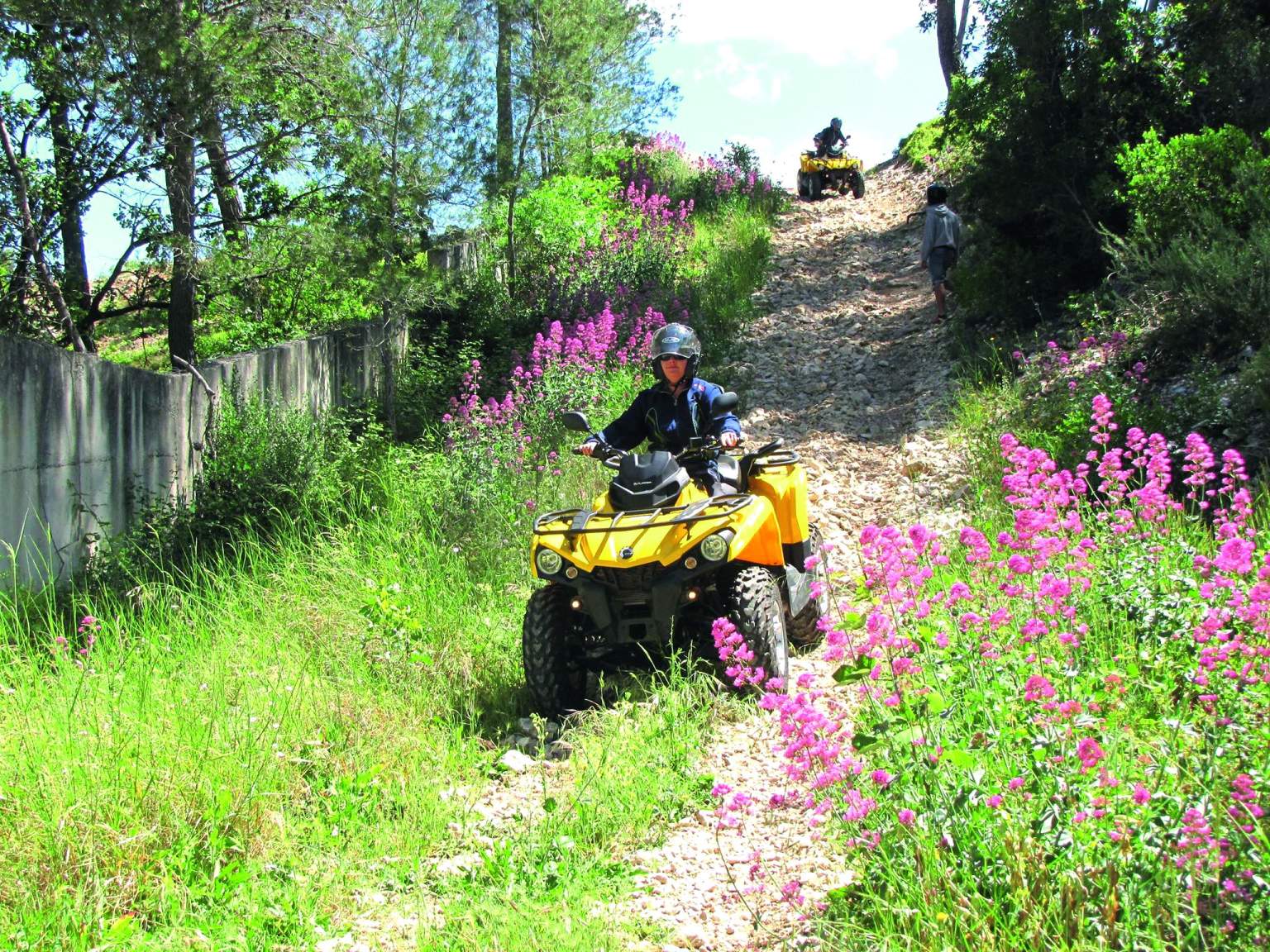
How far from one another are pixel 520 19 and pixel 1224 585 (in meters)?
11.9

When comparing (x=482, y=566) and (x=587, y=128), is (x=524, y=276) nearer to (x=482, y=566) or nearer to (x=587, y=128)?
(x=587, y=128)

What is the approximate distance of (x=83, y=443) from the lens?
26.0ft

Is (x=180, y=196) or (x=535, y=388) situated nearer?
(x=535, y=388)

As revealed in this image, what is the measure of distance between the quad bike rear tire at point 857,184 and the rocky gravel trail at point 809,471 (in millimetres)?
198

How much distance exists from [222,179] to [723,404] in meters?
8.95

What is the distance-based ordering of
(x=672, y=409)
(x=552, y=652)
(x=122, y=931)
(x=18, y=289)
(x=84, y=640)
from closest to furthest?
(x=122, y=931), (x=552, y=652), (x=84, y=640), (x=672, y=409), (x=18, y=289)

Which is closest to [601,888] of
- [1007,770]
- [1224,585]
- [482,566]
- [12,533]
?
[1007,770]

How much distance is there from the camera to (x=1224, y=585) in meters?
3.72

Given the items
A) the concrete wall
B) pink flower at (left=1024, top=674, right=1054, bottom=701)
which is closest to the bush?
pink flower at (left=1024, top=674, right=1054, bottom=701)

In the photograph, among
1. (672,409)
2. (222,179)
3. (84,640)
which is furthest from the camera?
(222,179)

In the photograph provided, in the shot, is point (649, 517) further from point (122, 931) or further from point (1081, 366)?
point (1081, 366)

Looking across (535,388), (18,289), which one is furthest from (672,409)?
(18,289)

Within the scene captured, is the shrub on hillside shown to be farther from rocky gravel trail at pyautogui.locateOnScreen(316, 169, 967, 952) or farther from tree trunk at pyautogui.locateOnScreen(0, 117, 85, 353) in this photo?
tree trunk at pyautogui.locateOnScreen(0, 117, 85, 353)

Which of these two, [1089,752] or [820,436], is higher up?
[820,436]
